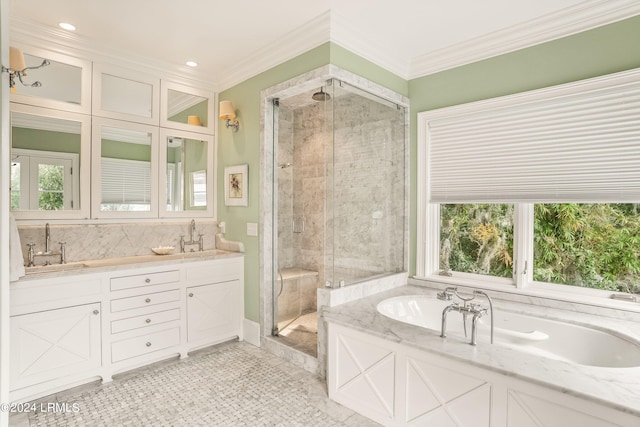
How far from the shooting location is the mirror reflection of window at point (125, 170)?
3035 mm

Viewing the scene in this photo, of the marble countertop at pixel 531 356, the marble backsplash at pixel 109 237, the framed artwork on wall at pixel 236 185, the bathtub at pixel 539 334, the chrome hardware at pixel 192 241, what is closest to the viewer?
the marble countertop at pixel 531 356

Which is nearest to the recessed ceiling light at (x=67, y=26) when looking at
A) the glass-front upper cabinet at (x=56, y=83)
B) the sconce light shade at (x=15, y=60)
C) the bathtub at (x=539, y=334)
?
the glass-front upper cabinet at (x=56, y=83)

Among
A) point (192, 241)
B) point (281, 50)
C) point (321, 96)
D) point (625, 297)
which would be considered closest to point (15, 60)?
point (281, 50)

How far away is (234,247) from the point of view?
351 centimetres

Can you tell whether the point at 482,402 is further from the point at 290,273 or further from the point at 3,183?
the point at 3,183

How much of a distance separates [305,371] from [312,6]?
2.76 metres

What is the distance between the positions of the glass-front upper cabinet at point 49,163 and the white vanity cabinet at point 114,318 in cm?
72

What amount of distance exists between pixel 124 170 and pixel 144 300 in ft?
3.99

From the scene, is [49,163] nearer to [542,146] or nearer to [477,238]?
[477,238]

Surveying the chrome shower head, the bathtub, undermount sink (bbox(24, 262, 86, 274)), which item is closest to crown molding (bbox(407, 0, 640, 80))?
the chrome shower head

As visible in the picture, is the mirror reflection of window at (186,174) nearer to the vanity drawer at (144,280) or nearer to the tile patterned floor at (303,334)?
the vanity drawer at (144,280)

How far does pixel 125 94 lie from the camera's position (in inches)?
123

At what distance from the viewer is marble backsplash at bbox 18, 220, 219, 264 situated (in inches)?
108

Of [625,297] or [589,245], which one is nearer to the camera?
[625,297]
